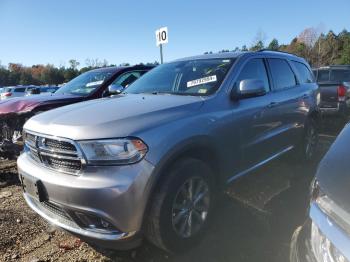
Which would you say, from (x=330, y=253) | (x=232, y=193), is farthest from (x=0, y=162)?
(x=330, y=253)

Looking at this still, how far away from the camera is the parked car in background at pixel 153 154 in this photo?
8.43 feet

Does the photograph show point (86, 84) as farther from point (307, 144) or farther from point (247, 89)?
point (307, 144)

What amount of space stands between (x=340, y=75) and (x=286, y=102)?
8.16m

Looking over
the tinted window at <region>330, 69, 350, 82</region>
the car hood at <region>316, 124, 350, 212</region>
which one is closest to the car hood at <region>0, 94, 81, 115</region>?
the car hood at <region>316, 124, 350, 212</region>

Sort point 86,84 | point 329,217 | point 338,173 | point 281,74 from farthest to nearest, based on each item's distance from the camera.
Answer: point 86,84 < point 281,74 < point 338,173 < point 329,217

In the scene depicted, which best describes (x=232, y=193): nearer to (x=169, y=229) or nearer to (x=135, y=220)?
(x=169, y=229)

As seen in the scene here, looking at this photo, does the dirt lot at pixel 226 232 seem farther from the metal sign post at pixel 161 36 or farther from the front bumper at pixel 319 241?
the metal sign post at pixel 161 36

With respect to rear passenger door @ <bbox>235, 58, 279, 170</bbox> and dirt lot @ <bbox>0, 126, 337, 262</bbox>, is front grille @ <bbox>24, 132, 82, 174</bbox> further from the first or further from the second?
rear passenger door @ <bbox>235, 58, 279, 170</bbox>

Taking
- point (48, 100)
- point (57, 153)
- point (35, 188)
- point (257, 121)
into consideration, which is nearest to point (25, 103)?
point (48, 100)

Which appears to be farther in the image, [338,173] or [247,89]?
[247,89]

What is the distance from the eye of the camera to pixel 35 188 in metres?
2.90

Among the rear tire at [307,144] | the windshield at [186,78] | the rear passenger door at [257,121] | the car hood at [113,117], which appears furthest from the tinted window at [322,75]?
the car hood at [113,117]

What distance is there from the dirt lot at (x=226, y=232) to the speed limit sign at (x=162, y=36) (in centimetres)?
481

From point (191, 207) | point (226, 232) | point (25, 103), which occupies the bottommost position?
point (226, 232)
